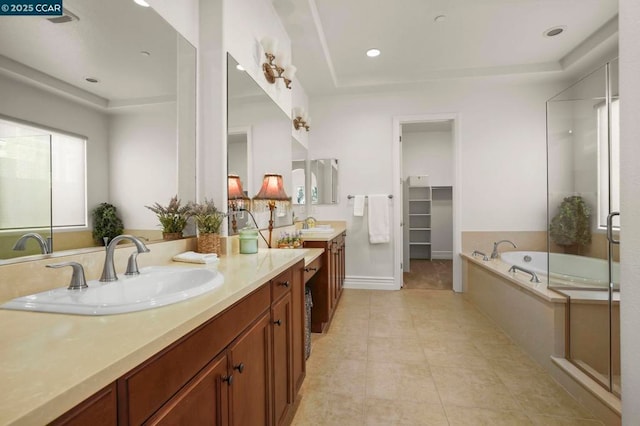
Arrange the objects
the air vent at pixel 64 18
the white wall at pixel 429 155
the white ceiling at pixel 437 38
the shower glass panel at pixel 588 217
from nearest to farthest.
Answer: the air vent at pixel 64 18, the shower glass panel at pixel 588 217, the white ceiling at pixel 437 38, the white wall at pixel 429 155

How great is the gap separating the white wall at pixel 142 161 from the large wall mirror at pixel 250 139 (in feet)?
1.23

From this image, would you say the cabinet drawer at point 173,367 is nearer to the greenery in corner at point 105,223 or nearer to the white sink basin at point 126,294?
the white sink basin at point 126,294

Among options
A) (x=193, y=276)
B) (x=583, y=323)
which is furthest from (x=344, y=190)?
(x=193, y=276)

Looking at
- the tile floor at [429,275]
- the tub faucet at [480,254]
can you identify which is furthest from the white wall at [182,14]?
the tile floor at [429,275]

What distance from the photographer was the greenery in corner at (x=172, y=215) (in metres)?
1.47

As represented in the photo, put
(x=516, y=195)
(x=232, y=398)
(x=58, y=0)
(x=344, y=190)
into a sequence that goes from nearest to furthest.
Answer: (x=232, y=398) → (x=58, y=0) → (x=516, y=195) → (x=344, y=190)

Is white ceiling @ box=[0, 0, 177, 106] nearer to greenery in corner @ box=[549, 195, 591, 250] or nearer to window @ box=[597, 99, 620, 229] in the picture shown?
window @ box=[597, 99, 620, 229]

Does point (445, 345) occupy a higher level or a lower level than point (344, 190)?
lower

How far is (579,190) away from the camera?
220 cm

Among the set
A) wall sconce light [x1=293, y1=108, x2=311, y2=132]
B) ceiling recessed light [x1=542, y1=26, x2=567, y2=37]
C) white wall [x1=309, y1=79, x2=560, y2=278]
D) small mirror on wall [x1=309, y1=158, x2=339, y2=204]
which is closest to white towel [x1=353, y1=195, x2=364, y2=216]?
white wall [x1=309, y1=79, x2=560, y2=278]

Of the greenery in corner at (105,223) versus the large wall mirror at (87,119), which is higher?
the large wall mirror at (87,119)

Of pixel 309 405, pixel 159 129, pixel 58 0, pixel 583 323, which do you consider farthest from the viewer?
pixel 583 323

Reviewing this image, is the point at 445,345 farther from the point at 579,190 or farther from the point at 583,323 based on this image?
the point at 579,190

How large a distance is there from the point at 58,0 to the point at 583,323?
3.03 meters
